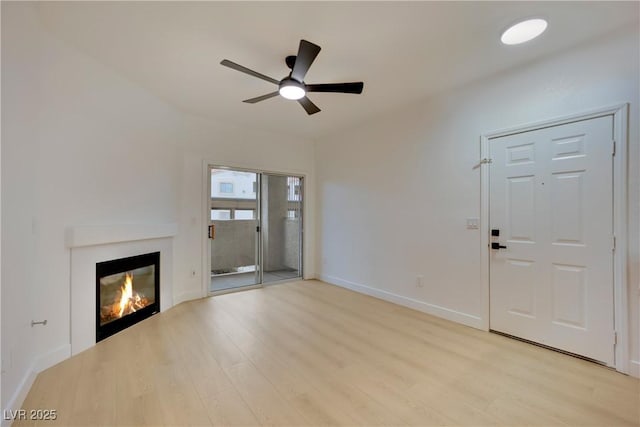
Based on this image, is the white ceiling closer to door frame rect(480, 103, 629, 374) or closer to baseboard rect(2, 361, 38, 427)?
door frame rect(480, 103, 629, 374)

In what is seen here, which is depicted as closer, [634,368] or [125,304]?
[634,368]

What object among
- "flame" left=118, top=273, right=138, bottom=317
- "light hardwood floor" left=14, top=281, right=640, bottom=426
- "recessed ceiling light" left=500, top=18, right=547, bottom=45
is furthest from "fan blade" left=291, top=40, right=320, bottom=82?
"flame" left=118, top=273, right=138, bottom=317

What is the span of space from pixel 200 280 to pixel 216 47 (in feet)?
10.2

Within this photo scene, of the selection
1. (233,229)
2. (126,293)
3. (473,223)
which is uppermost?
(473,223)

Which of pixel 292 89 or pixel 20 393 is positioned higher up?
pixel 292 89

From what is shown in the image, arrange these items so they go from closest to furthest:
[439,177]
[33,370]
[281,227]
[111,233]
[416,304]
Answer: [33,370] → [111,233] → [439,177] → [416,304] → [281,227]

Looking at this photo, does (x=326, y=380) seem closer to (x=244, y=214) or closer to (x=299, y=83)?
(x=299, y=83)

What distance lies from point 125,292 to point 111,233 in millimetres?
761

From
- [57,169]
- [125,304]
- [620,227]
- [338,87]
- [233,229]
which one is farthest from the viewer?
[233,229]

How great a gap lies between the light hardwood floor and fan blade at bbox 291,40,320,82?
240 centimetres

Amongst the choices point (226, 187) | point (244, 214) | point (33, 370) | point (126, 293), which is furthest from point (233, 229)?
point (33, 370)

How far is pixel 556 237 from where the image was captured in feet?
8.17

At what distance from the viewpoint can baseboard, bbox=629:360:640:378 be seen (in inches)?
82.1

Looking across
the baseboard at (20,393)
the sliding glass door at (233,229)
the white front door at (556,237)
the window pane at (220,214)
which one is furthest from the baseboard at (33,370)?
the white front door at (556,237)
